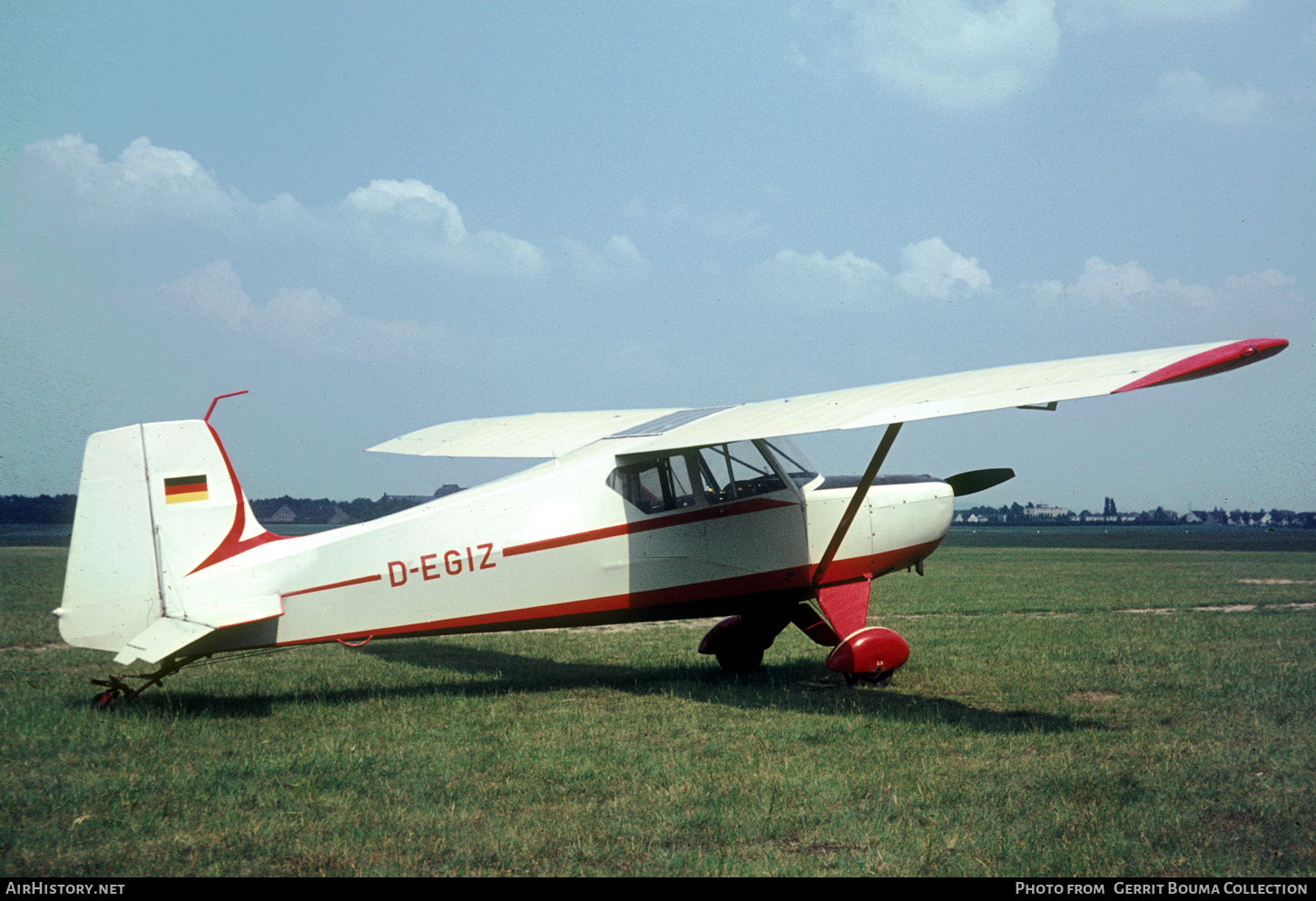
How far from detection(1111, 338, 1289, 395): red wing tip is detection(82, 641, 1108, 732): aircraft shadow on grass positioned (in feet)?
7.93

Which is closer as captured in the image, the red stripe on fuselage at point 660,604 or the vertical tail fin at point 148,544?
the vertical tail fin at point 148,544

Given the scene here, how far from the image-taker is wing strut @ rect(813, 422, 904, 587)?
800 centimetres

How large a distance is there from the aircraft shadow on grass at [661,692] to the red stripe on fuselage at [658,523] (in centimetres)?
134

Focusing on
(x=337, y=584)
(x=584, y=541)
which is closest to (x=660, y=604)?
(x=584, y=541)

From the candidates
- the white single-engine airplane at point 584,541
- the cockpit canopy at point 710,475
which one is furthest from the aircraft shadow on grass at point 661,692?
the cockpit canopy at point 710,475

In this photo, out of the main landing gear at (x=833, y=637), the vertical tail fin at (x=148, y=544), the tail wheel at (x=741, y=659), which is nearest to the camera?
the vertical tail fin at (x=148, y=544)

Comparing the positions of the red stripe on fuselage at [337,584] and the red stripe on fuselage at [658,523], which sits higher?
the red stripe on fuselage at [658,523]

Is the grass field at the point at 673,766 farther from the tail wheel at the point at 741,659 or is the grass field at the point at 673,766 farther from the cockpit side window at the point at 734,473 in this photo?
the cockpit side window at the point at 734,473

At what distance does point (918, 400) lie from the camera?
290 inches

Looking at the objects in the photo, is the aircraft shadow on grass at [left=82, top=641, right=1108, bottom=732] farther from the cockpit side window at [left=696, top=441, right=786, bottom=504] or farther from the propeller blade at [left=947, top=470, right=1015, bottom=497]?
the propeller blade at [left=947, top=470, right=1015, bottom=497]

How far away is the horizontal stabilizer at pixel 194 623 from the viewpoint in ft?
21.2

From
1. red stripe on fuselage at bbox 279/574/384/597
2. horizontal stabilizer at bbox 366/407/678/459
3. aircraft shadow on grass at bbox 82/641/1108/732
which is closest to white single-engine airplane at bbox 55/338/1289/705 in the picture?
red stripe on fuselage at bbox 279/574/384/597

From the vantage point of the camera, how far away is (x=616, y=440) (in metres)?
8.95
